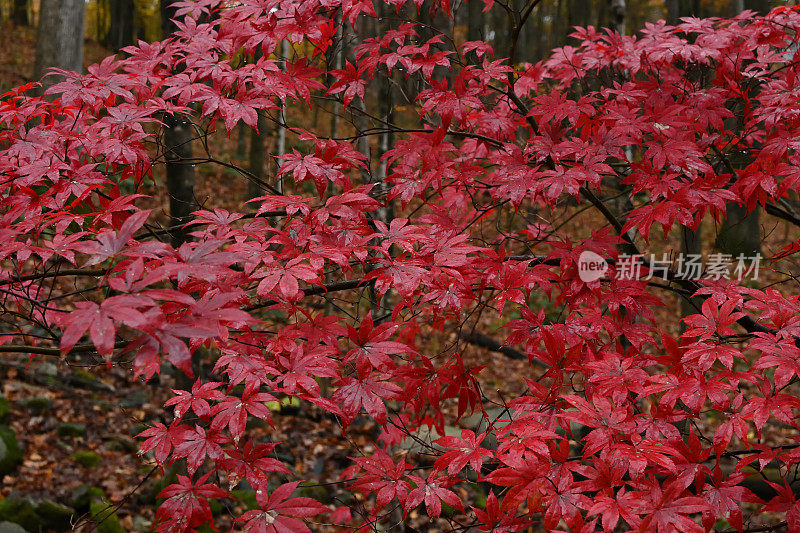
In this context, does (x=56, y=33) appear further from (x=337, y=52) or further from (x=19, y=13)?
(x=19, y=13)

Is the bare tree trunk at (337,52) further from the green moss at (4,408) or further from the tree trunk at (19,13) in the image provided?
the tree trunk at (19,13)

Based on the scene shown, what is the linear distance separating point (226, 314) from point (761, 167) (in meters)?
2.29

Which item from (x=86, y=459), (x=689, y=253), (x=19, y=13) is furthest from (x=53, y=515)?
(x=19, y=13)

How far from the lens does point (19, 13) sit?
2111 cm

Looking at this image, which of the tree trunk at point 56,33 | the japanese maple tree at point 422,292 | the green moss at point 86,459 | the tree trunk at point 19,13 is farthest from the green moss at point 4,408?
the tree trunk at point 19,13

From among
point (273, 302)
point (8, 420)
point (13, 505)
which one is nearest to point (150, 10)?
point (8, 420)

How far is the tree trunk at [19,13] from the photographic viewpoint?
20688mm

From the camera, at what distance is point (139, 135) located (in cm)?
216

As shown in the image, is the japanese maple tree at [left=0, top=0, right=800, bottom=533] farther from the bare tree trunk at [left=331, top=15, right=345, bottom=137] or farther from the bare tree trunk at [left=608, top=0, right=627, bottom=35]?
the bare tree trunk at [left=608, top=0, right=627, bottom=35]

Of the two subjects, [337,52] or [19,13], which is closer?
[337,52]

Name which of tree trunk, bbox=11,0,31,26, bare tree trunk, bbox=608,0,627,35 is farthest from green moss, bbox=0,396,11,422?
tree trunk, bbox=11,0,31,26

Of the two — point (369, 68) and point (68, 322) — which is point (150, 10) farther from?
point (68, 322)

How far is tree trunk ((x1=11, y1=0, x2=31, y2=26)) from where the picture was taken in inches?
814

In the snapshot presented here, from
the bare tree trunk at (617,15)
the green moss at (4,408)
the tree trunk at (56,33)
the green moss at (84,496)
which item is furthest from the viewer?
the green moss at (4,408)
